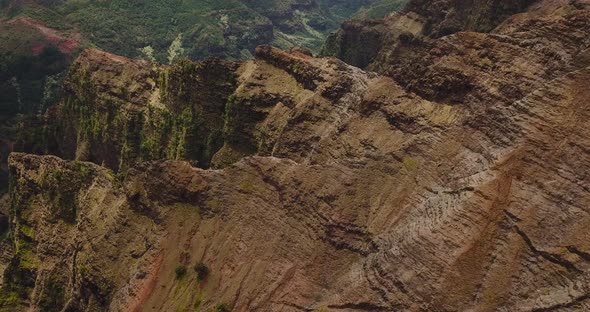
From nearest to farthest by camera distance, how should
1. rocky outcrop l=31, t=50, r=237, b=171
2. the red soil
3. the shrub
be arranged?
the shrub → rocky outcrop l=31, t=50, r=237, b=171 → the red soil

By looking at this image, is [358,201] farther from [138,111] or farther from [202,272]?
[138,111]

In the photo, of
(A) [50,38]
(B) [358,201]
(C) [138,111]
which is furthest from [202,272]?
(A) [50,38]

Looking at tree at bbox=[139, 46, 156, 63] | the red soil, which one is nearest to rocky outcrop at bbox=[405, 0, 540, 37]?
tree at bbox=[139, 46, 156, 63]

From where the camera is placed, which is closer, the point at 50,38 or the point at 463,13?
the point at 463,13

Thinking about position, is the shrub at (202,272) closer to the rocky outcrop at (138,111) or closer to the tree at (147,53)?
the rocky outcrop at (138,111)

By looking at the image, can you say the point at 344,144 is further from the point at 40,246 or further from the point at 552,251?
the point at 40,246

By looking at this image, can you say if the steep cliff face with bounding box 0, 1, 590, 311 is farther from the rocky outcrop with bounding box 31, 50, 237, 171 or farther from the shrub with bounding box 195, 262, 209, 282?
the rocky outcrop with bounding box 31, 50, 237, 171

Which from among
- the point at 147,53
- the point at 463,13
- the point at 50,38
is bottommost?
the point at 50,38

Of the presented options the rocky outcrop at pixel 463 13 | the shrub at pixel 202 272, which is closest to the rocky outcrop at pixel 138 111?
the shrub at pixel 202 272
